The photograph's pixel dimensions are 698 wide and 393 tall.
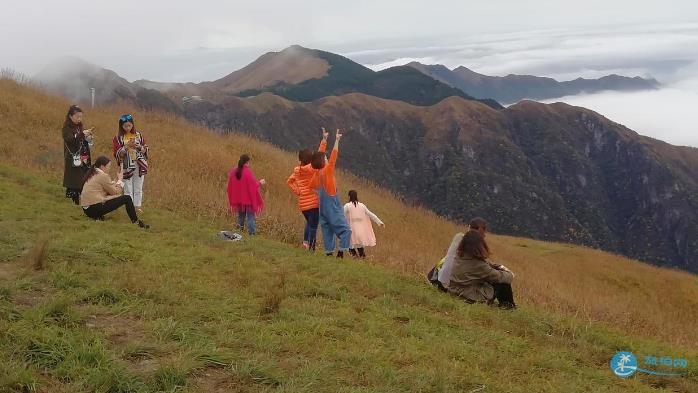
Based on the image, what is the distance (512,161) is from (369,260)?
619 ft

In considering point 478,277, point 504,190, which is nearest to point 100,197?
point 478,277

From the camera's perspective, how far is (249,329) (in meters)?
5.50

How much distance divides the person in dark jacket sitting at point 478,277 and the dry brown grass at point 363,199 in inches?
80.5

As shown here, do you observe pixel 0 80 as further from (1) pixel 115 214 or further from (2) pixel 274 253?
(2) pixel 274 253

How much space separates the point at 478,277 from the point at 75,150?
334 inches

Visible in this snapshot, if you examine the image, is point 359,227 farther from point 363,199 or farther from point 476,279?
point 363,199

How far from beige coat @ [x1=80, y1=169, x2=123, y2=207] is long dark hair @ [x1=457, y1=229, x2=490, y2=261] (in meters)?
6.49

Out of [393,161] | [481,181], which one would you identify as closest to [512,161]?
[481,181]

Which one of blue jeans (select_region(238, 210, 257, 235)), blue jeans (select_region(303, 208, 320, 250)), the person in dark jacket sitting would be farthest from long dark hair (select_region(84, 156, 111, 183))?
the person in dark jacket sitting

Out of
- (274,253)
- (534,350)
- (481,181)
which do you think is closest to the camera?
(534,350)

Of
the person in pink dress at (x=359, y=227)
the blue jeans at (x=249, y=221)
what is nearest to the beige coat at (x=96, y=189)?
the blue jeans at (x=249, y=221)

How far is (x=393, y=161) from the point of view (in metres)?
196

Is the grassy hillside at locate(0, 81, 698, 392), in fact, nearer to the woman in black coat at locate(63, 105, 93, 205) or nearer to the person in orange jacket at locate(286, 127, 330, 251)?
the woman in black coat at locate(63, 105, 93, 205)

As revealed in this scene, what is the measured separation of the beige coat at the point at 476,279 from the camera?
8.42m
